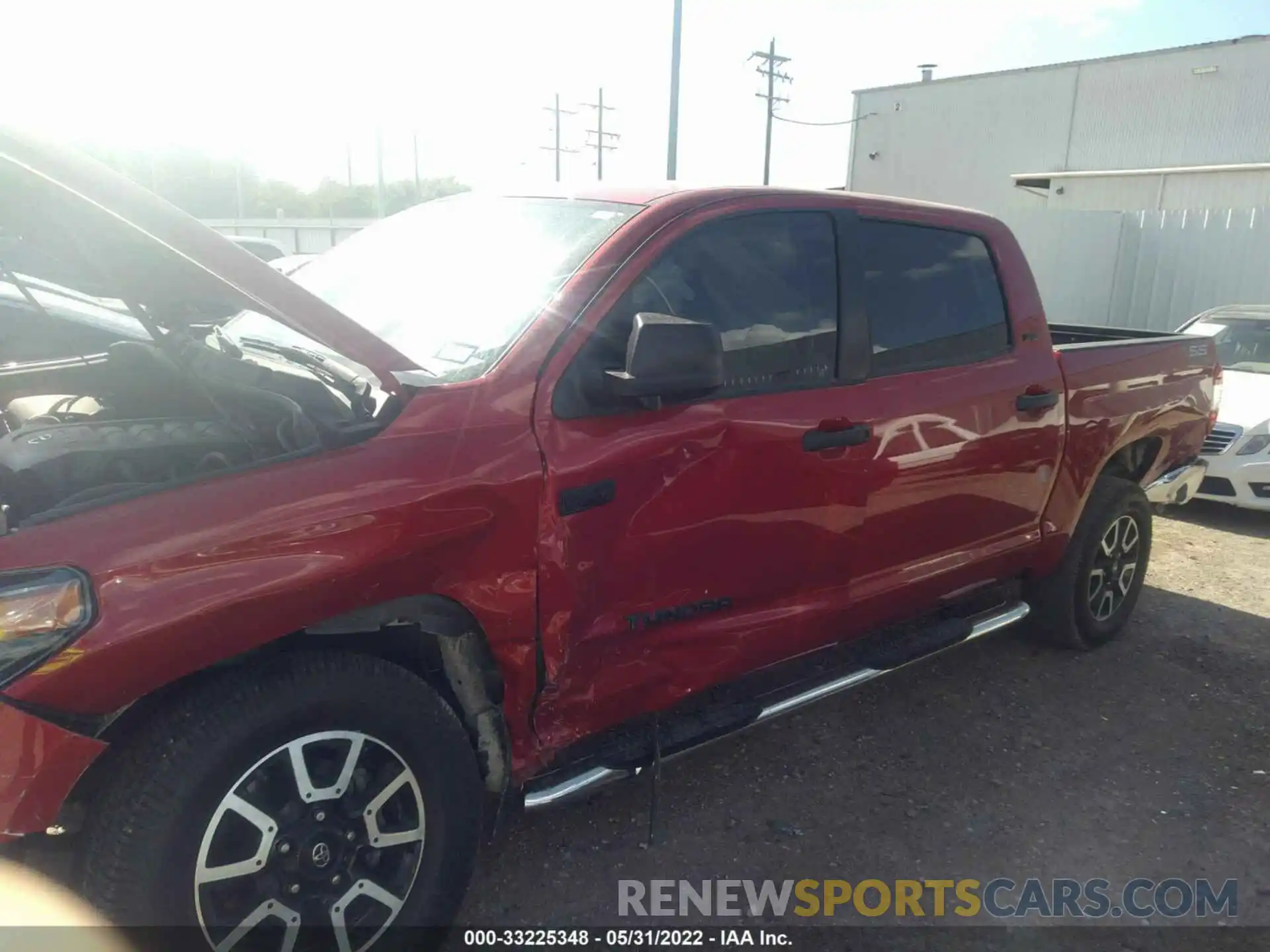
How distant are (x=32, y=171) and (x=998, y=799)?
3.34 metres

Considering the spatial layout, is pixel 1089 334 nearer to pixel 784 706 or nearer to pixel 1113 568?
pixel 1113 568

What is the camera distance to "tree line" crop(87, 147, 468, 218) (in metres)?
34.4

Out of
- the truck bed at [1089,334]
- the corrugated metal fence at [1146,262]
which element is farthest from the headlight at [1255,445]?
the corrugated metal fence at [1146,262]

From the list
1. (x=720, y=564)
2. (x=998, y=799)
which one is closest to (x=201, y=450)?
(x=720, y=564)

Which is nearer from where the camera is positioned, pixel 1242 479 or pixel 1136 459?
pixel 1136 459

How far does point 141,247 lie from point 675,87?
623 inches

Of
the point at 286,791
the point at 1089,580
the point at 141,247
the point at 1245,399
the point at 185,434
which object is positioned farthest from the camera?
the point at 1245,399

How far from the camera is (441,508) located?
223cm

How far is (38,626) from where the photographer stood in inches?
69.5

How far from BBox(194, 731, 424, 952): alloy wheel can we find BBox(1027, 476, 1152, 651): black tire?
3.24 m

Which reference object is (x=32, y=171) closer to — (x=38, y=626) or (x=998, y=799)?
(x=38, y=626)

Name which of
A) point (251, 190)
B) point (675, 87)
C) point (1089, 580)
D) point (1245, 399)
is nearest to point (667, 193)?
point (1089, 580)

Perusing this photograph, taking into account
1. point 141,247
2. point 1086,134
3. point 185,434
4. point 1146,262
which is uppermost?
point 1086,134

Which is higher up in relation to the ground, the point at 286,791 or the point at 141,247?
the point at 141,247
